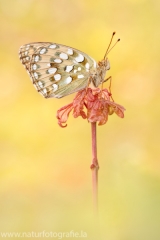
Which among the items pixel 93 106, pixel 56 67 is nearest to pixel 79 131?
pixel 56 67

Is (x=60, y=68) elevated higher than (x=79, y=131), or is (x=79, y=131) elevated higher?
(x=60, y=68)

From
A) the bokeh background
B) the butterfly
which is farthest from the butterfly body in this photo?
the bokeh background

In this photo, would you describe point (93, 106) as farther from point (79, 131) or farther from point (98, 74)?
point (79, 131)

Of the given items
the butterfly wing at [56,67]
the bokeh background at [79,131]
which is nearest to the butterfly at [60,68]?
the butterfly wing at [56,67]

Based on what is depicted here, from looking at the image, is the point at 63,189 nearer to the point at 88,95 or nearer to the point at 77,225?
the point at 77,225

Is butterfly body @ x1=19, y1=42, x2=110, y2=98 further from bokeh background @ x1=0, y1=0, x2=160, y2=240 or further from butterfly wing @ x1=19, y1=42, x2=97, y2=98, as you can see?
bokeh background @ x1=0, y1=0, x2=160, y2=240

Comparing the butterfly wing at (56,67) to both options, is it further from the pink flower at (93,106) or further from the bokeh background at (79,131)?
the bokeh background at (79,131)
